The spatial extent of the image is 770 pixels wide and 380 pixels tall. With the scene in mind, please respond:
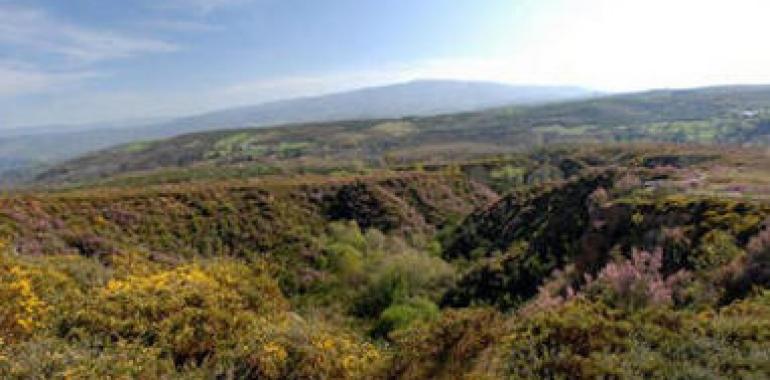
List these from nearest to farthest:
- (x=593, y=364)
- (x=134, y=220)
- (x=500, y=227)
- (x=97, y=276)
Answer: (x=593, y=364)
(x=97, y=276)
(x=134, y=220)
(x=500, y=227)

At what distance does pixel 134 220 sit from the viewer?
5603 cm

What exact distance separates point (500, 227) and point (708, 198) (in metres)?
30.3

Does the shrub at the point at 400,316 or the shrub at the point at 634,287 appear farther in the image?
the shrub at the point at 400,316

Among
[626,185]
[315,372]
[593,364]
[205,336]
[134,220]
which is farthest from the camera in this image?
[134,220]

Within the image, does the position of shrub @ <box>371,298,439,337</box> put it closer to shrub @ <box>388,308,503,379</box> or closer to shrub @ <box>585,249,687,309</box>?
shrub @ <box>585,249,687,309</box>

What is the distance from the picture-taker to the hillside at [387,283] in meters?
11.6

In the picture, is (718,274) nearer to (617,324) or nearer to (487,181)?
(617,324)

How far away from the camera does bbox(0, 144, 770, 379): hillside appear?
11.6 m

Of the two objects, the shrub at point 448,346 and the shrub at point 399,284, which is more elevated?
the shrub at point 448,346

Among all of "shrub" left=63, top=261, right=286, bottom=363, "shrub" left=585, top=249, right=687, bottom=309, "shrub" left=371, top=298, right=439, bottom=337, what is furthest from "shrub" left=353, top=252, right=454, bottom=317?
"shrub" left=63, top=261, right=286, bottom=363

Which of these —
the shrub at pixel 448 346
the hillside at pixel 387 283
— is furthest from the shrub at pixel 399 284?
the shrub at pixel 448 346

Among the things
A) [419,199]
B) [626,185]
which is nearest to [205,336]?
[626,185]

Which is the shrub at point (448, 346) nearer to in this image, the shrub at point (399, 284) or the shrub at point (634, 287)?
the shrub at point (634, 287)

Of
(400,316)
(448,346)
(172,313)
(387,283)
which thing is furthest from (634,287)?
(387,283)
